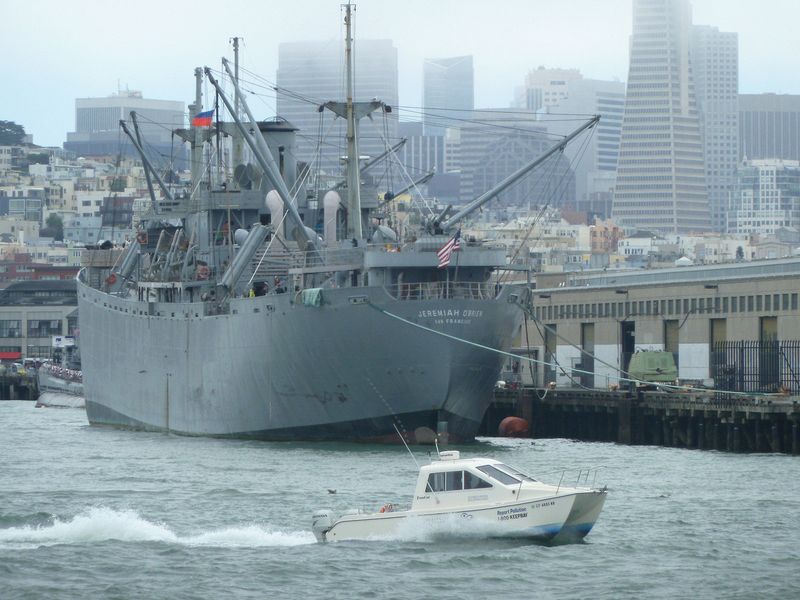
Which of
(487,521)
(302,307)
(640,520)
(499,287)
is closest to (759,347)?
(499,287)

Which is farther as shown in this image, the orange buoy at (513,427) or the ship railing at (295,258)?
the orange buoy at (513,427)

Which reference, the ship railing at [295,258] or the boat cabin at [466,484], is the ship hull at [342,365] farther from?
the boat cabin at [466,484]

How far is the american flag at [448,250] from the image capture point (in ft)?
217

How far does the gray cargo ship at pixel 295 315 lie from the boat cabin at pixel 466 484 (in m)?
24.6

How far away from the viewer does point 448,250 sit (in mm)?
66125

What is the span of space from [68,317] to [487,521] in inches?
5487

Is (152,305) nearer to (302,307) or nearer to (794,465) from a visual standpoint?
(302,307)

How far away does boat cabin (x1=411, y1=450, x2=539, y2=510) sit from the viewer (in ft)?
135

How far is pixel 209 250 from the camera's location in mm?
81938

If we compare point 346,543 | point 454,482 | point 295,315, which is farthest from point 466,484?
point 295,315

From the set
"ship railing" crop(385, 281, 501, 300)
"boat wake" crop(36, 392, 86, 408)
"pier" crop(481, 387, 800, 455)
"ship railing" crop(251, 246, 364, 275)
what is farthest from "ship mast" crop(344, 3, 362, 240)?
"boat wake" crop(36, 392, 86, 408)

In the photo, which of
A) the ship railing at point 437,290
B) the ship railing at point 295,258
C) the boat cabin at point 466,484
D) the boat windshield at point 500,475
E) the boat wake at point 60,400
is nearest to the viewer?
the boat cabin at point 466,484

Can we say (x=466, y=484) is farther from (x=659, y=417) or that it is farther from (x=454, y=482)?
(x=659, y=417)

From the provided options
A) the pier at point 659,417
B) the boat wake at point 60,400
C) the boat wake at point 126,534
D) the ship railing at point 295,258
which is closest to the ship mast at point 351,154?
the ship railing at point 295,258
